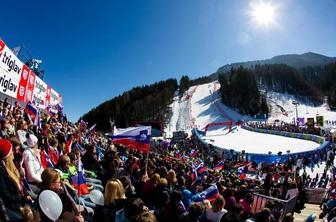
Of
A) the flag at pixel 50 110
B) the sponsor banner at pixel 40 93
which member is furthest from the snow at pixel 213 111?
the sponsor banner at pixel 40 93

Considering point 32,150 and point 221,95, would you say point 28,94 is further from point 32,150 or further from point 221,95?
point 221,95

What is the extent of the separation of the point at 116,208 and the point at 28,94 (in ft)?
49.8

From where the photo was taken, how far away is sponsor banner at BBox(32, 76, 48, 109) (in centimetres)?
2028

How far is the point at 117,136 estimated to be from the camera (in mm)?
10508

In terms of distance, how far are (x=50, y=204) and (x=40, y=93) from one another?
63.0 feet

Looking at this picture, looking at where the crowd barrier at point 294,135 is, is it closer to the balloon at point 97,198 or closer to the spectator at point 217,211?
the spectator at point 217,211

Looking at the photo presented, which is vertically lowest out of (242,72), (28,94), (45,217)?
(45,217)

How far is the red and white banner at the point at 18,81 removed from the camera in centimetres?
1412

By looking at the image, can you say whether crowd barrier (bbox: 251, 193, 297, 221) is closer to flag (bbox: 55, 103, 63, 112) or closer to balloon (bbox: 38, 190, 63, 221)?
balloon (bbox: 38, 190, 63, 221)

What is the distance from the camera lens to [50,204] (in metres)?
3.99

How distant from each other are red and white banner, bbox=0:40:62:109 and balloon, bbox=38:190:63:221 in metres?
11.3

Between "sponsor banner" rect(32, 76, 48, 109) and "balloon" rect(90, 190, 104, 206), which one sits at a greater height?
"sponsor banner" rect(32, 76, 48, 109)

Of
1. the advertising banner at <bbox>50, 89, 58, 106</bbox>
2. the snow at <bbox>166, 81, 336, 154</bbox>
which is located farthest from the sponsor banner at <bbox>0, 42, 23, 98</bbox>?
the snow at <bbox>166, 81, 336, 154</bbox>

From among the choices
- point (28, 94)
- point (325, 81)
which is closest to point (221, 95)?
point (325, 81)
